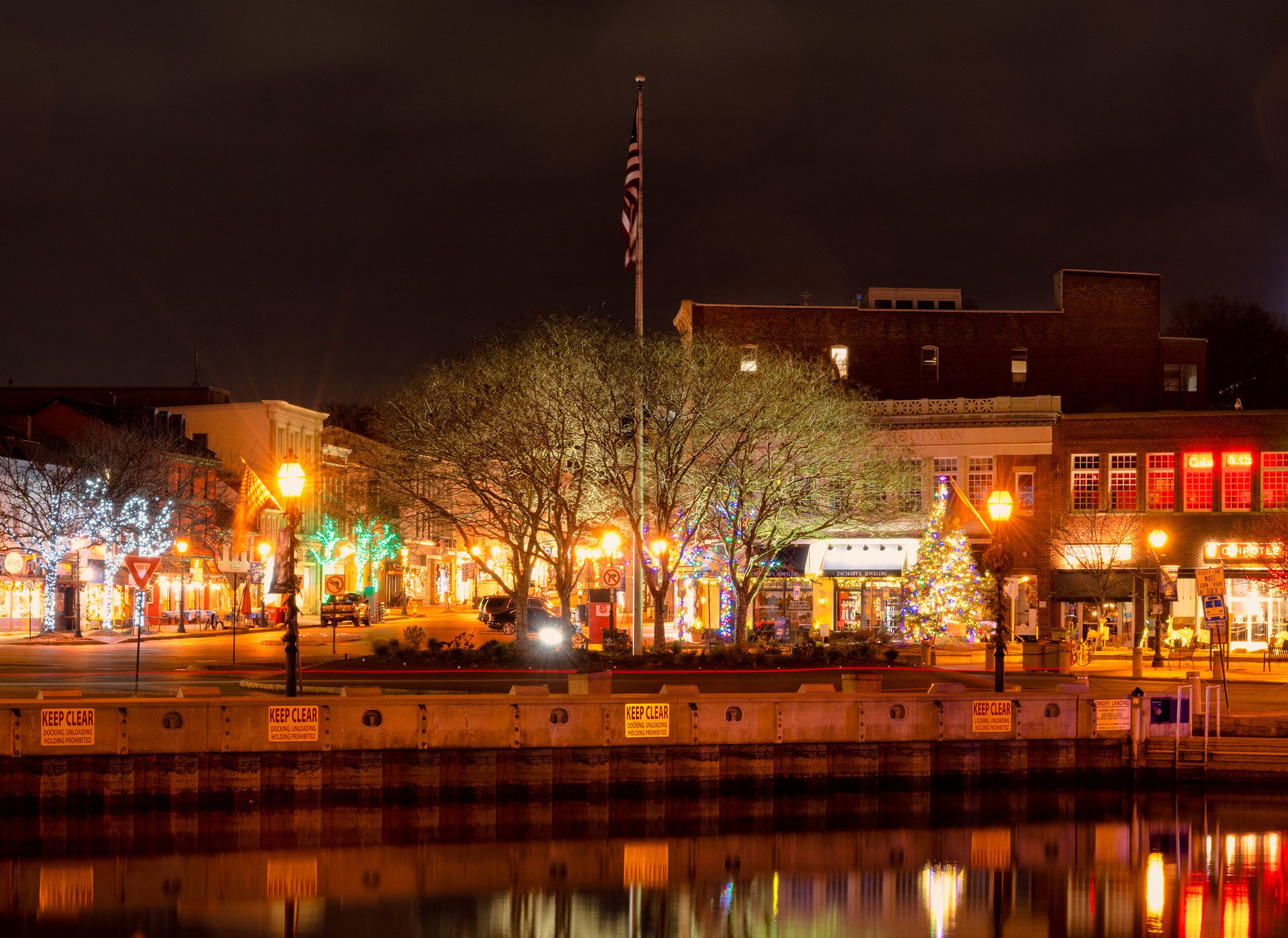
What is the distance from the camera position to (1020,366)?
7606 centimetres

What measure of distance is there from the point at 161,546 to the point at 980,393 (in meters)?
40.8

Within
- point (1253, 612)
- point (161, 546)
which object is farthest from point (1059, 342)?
point (161, 546)

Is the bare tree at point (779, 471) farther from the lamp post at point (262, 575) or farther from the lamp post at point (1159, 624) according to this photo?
the lamp post at point (262, 575)

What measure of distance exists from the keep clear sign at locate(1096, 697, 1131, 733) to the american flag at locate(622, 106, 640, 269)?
61.3ft

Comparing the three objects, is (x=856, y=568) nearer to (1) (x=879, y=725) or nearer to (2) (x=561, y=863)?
(1) (x=879, y=725)

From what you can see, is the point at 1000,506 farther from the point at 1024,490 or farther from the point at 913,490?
the point at 1024,490

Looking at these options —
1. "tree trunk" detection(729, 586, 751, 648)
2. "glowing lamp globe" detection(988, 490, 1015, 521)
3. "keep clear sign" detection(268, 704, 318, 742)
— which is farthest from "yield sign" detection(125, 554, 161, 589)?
"glowing lamp globe" detection(988, 490, 1015, 521)

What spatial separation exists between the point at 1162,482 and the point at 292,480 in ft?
156

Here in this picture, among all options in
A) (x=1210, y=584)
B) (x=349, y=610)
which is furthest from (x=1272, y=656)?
(x=349, y=610)

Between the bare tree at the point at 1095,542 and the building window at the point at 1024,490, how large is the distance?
4.93 ft

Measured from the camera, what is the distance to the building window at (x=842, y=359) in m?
75.9

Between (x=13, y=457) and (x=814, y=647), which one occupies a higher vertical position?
(x=13, y=457)

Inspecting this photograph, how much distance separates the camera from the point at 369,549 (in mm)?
102062

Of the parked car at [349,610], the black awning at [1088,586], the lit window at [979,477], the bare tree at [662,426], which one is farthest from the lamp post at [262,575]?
the black awning at [1088,586]
